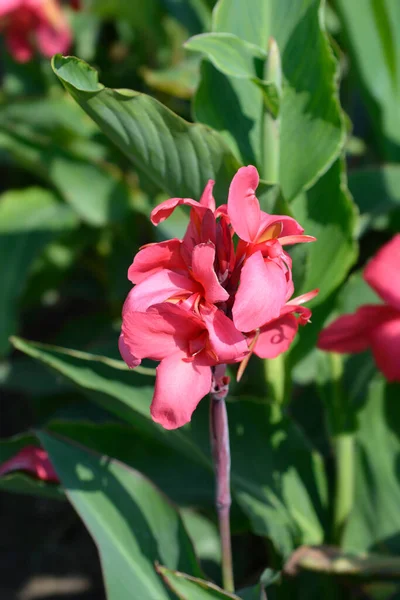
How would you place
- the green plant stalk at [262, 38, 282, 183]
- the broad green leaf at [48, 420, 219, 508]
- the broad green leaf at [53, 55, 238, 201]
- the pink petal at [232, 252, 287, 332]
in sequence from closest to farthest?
the pink petal at [232, 252, 287, 332] < the broad green leaf at [53, 55, 238, 201] < the green plant stalk at [262, 38, 282, 183] < the broad green leaf at [48, 420, 219, 508]

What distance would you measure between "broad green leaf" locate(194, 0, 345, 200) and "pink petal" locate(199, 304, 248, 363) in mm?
311

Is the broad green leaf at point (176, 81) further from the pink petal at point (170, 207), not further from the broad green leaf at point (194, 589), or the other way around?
the broad green leaf at point (194, 589)

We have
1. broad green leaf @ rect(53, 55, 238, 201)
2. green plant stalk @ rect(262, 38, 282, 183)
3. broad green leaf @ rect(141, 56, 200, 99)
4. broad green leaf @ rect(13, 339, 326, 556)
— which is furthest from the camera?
broad green leaf @ rect(141, 56, 200, 99)

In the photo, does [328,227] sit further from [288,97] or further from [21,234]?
[21,234]

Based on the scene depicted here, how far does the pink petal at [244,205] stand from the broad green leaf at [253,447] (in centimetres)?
36

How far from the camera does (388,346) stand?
81 cm

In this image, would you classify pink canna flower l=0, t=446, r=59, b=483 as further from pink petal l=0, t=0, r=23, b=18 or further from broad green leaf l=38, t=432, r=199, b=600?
pink petal l=0, t=0, r=23, b=18

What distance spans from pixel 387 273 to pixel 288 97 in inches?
9.4

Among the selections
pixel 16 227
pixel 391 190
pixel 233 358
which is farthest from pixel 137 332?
pixel 16 227

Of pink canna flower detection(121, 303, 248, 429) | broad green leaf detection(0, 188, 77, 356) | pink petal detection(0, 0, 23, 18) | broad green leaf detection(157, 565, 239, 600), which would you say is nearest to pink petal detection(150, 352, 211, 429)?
pink canna flower detection(121, 303, 248, 429)

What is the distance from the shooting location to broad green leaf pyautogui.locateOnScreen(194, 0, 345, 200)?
2.60 feet

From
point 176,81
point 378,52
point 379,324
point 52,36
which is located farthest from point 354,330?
point 52,36

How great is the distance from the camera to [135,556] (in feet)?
Result: 2.56

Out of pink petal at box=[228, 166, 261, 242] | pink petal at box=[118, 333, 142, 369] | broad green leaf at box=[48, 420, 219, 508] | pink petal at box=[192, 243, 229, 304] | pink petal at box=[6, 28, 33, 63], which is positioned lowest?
broad green leaf at box=[48, 420, 219, 508]
